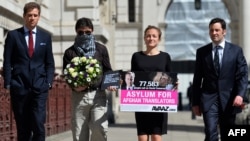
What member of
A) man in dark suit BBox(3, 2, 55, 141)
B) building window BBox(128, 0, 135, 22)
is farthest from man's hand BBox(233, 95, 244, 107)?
building window BBox(128, 0, 135, 22)

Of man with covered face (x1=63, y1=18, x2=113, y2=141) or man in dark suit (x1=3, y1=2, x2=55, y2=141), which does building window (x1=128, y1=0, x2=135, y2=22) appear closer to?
man with covered face (x1=63, y1=18, x2=113, y2=141)

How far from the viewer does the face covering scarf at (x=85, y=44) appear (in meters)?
8.32

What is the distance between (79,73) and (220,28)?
1848mm

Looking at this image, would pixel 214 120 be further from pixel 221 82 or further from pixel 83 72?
pixel 83 72

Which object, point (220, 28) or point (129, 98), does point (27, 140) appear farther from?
point (220, 28)

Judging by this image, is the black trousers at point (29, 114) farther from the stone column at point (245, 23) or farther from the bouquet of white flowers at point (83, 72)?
the stone column at point (245, 23)

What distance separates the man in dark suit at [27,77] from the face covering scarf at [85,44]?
1.57 ft

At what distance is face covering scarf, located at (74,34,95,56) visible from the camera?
8.32 metres

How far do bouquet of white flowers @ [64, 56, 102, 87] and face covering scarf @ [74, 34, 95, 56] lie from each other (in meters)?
0.15

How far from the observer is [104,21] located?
997 inches

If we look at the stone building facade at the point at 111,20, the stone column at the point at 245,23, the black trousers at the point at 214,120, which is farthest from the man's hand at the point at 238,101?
the stone column at the point at 245,23

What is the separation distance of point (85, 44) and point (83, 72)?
36 cm

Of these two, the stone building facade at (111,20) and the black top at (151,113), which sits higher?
the stone building facade at (111,20)

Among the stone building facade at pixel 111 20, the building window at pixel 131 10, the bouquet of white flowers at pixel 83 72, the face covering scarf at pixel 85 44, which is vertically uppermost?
the building window at pixel 131 10
